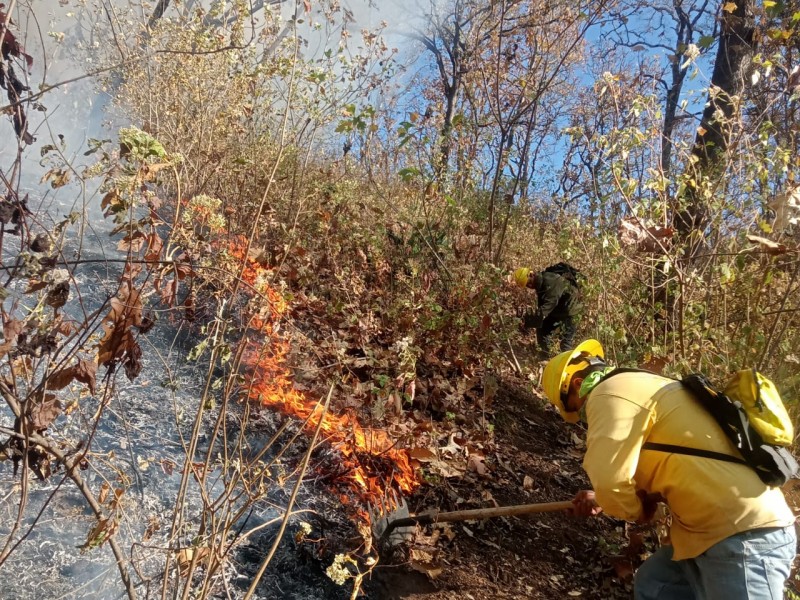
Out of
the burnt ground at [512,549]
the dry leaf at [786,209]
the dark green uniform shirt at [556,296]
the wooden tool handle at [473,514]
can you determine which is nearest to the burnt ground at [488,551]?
the burnt ground at [512,549]

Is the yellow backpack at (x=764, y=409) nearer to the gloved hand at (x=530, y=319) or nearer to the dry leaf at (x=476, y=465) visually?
the dry leaf at (x=476, y=465)

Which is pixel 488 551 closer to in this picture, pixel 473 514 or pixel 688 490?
pixel 473 514

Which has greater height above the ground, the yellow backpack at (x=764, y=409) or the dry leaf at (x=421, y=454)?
the yellow backpack at (x=764, y=409)

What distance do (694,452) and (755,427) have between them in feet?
0.84

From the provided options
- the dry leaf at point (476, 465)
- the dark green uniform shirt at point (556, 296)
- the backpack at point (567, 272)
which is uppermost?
the backpack at point (567, 272)

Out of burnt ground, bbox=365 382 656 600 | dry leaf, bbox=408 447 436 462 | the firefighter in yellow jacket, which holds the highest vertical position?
the firefighter in yellow jacket

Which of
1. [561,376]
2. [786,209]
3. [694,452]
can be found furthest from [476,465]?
[786,209]

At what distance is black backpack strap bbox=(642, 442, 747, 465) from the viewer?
7.38ft

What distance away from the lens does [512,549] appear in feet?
11.9

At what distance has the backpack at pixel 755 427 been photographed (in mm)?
2197

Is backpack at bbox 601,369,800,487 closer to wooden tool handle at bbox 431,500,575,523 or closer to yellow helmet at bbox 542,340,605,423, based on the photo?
yellow helmet at bbox 542,340,605,423

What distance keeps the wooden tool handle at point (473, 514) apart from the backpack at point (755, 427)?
2.44 ft

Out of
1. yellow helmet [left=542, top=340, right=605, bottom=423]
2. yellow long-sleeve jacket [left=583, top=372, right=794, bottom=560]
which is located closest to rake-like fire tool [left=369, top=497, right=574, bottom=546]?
yellow helmet [left=542, top=340, right=605, bottom=423]

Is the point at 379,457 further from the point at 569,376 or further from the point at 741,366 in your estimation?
the point at 741,366
